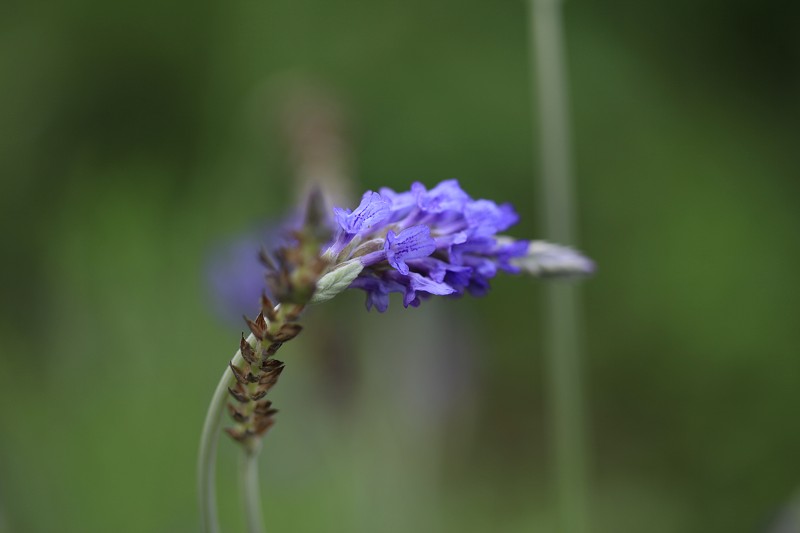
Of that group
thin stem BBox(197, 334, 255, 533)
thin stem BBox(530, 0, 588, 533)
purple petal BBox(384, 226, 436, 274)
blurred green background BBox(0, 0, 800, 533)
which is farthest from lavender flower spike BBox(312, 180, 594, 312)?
blurred green background BBox(0, 0, 800, 533)

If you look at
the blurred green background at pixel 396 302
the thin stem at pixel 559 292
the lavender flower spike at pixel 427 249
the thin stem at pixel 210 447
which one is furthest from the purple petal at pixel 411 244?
the blurred green background at pixel 396 302

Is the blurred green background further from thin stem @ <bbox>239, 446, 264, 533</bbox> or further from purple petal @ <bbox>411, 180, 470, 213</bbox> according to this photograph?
purple petal @ <bbox>411, 180, 470, 213</bbox>

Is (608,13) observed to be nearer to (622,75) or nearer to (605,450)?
(622,75)

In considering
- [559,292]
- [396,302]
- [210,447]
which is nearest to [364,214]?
[210,447]

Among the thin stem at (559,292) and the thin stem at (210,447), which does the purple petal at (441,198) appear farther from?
the thin stem at (559,292)

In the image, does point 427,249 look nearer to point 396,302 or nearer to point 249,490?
point 249,490

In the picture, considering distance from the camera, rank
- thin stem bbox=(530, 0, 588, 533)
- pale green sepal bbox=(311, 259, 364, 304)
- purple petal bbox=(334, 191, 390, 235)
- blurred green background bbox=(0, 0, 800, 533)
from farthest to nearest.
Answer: blurred green background bbox=(0, 0, 800, 533), thin stem bbox=(530, 0, 588, 533), purple petal bbox=(334, 191, 390, 235), pale green sepal bbox=(311, 259, 364, 304)

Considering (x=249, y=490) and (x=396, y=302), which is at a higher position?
(x=396, y=302)
